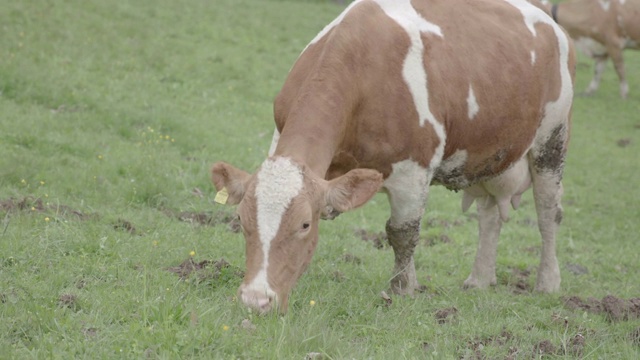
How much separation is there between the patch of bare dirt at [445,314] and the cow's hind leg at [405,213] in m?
0.55

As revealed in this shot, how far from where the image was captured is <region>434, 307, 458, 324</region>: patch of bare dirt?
606cm

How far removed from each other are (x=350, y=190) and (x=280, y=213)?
1.87 feet

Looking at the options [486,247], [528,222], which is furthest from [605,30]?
[486,247]

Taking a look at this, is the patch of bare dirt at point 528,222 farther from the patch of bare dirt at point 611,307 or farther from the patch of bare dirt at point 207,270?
the patch of bare dirt at point 207,270

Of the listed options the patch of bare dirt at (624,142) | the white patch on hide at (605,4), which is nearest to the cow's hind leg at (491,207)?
the patch of bare dirt at (624,142)

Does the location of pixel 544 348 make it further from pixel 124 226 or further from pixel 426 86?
pixel 124 226

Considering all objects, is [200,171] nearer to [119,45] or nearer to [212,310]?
[212,310]

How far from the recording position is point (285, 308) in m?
5.32

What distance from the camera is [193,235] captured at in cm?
752

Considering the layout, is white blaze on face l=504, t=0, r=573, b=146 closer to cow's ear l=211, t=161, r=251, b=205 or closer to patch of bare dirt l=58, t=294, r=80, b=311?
cow's ear l=211, t=161, r=251, b=205

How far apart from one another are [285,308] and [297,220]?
1.74 ft

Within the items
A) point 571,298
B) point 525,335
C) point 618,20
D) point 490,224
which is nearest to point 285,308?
point 525,335

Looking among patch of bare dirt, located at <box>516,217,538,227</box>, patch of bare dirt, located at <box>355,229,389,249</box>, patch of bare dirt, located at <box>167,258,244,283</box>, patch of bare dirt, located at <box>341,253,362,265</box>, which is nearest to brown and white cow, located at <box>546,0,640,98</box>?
patch of bare dirt, located at <box>516,217,538,227</box>

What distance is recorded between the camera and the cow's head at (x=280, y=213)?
17.1 feet
